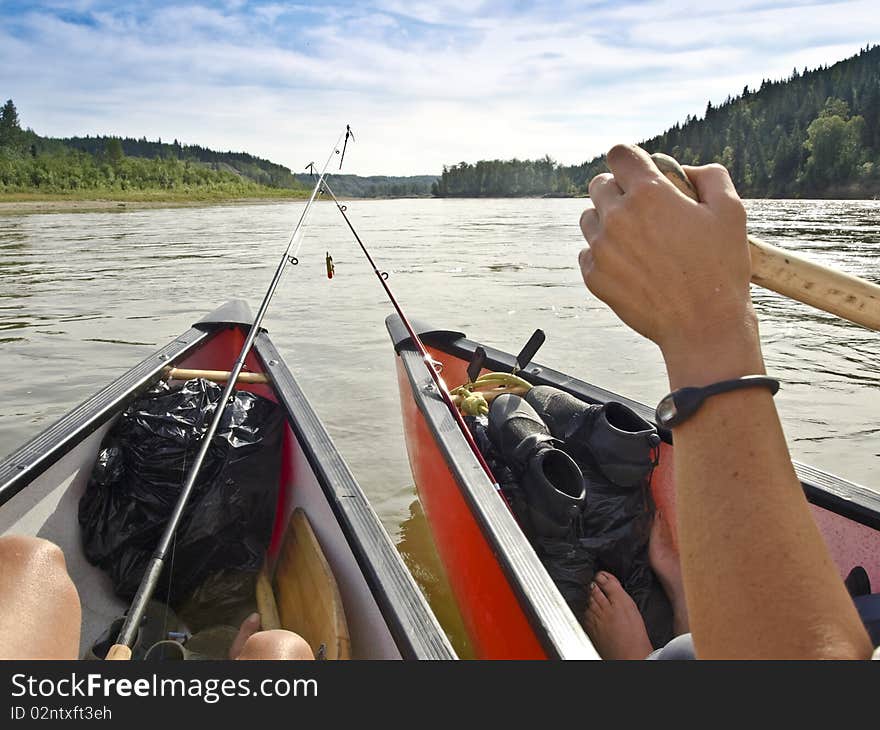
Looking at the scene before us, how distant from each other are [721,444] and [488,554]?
1644 mm

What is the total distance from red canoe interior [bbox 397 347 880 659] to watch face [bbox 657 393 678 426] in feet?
3.61

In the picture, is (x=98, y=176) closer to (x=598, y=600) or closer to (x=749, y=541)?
(x=598, y=600)

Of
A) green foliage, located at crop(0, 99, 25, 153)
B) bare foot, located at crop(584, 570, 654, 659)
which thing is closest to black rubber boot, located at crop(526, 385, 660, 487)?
bare foot, located at crop(584, 570, 654, 659)

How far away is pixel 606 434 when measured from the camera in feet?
9.97

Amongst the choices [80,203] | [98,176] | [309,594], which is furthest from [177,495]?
[98,176]

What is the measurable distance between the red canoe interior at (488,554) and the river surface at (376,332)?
0.67m

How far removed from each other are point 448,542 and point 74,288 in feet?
37.7

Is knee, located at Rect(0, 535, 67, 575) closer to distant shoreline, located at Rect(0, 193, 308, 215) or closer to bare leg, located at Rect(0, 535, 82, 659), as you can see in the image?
bare leg, located at Rect(0, 535, 82, 659)

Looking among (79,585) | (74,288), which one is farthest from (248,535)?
(74,288)

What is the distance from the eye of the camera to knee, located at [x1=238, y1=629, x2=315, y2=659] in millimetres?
1845

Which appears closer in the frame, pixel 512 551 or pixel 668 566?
pixel 512 551
